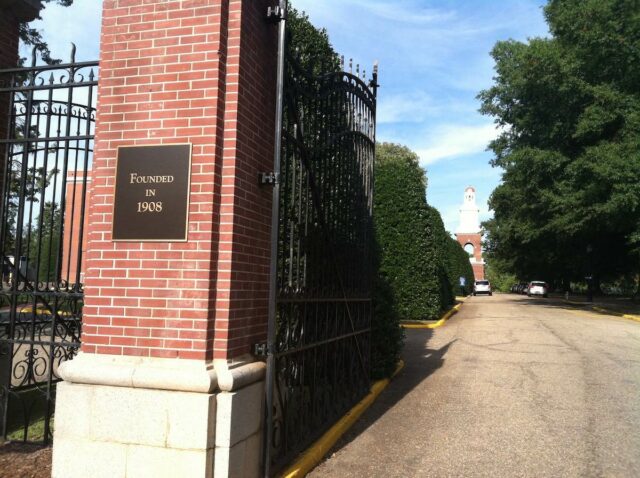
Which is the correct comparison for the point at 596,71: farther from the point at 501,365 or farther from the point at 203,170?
the point at 203,170

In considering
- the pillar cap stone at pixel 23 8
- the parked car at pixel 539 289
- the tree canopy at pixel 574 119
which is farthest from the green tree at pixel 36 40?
the parked car at pixel 539 289

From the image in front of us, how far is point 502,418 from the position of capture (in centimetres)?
589

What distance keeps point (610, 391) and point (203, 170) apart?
21.0 feet

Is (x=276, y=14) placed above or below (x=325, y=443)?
above

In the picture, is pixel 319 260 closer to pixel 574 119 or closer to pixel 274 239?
pixel 274 239

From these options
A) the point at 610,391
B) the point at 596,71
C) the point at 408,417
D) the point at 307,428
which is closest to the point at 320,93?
the point at 307,428

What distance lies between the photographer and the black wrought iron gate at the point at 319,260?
4301 millimetres

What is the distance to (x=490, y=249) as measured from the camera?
43.2 metres

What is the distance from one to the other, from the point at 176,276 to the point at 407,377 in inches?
213

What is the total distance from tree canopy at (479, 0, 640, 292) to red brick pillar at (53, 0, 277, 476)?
18.8 meters

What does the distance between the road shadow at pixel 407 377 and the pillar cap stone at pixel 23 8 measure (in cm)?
538

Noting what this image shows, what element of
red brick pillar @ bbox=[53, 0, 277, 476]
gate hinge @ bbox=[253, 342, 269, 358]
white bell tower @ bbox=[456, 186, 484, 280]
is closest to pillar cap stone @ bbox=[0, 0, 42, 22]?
red brick pillar @ bbox=[53, 0, 277, 476]

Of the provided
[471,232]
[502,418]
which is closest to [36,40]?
[502,418]

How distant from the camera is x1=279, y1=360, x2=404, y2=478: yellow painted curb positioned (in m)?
4.16
